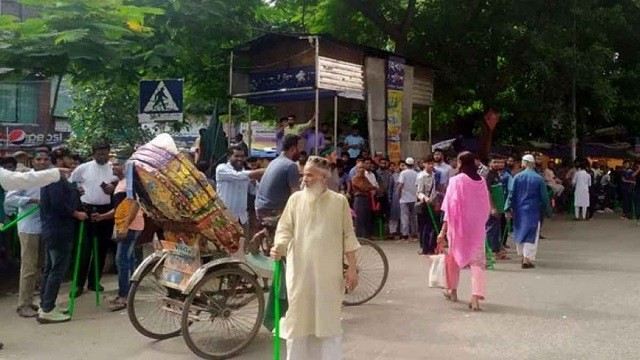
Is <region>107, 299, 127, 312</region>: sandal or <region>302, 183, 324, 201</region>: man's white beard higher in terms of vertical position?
<region>302, 183, 324, 201</region>: man's white beard

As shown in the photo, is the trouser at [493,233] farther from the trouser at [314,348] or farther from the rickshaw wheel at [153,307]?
the trouser at [314,348]

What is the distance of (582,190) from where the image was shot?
65.2 feet

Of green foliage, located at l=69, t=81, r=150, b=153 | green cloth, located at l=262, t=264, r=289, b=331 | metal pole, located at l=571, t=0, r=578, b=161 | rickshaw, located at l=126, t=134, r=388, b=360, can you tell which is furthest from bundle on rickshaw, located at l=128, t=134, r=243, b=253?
metal pole, located at l=571, t=0, r=578, b=161

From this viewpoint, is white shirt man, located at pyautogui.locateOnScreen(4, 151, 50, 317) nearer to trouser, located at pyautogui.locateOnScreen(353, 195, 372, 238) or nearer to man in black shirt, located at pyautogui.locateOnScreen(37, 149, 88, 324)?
man in black shirt, located at pyautogui.locateOnScreen(37, 149, 88, 324)

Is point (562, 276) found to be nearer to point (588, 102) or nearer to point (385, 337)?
point (385, 337)

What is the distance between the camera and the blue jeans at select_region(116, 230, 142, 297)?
25.8 feet

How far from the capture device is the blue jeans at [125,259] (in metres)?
7.87

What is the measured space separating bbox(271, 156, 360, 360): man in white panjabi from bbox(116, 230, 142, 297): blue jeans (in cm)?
325

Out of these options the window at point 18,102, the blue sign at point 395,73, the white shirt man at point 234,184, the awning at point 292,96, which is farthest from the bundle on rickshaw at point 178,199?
the blue sign at point 395,73

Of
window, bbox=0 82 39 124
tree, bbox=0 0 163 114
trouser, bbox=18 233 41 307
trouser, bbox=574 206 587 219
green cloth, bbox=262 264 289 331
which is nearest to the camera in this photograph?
green cloth, bbox=262 264 289 331

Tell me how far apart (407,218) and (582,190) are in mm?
8182

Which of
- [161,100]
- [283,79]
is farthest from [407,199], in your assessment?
[161,100]

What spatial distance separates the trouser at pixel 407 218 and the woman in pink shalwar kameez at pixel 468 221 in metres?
5.91

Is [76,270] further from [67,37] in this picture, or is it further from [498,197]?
[498,197]
